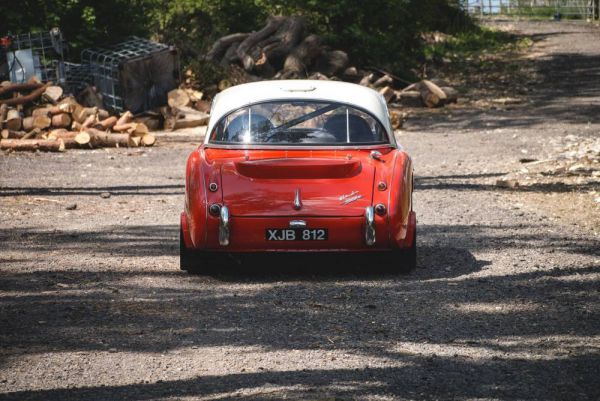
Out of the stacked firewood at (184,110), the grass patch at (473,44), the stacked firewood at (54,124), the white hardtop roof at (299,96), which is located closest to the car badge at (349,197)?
the white hardtop roof at (299,96)

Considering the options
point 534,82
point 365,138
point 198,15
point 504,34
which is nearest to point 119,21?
point 198,15

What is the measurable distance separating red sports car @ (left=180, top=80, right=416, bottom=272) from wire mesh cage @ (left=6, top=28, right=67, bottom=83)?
13095 millimetres

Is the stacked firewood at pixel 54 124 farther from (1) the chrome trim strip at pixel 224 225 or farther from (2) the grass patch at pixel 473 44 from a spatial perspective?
(2) the grass patch at pixel 473 44

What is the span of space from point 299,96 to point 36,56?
44.9ft

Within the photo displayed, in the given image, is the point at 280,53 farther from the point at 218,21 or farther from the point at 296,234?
the point at 296,234

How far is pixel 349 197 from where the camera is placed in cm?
815

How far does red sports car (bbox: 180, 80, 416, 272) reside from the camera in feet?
26.4

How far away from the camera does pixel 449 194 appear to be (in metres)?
13.2

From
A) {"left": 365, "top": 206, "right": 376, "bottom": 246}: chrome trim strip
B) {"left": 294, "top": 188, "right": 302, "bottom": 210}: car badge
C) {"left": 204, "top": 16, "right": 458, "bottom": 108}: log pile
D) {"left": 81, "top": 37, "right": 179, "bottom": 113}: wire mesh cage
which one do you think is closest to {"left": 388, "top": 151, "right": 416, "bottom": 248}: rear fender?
{"left": 365, "top": 206, "right": 376, "bottom": 246}: chrome trim strip

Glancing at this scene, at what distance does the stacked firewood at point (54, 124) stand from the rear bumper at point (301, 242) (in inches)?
435

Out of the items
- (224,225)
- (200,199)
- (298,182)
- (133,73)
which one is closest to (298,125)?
(298,182)

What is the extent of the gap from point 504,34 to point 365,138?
39275 millimetres

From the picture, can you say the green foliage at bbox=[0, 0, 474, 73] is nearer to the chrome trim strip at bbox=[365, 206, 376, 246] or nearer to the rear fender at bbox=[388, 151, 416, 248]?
the rear fender at bbox=[388, 151, 416, 248]

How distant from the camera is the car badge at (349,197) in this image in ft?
26.6
